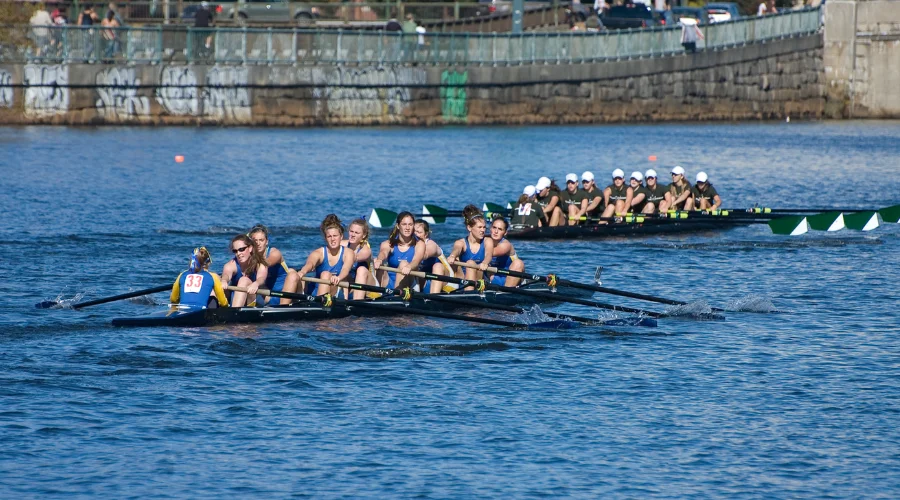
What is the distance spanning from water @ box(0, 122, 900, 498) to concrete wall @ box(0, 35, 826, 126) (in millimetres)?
16244

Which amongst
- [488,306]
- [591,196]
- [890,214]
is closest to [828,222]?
[890,214]

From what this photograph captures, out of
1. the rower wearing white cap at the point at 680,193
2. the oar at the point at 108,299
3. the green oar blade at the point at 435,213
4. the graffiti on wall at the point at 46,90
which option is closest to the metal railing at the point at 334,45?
the graffiti on wall at the point at 46,90

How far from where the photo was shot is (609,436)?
554 inches

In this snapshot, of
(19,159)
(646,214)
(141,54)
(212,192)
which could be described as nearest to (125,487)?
(646,214)

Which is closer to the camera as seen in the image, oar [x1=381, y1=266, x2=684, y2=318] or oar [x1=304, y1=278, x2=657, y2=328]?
oar [x1=304, y1=278, x2=657, y2=328]

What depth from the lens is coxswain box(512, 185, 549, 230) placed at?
2766 centimetres

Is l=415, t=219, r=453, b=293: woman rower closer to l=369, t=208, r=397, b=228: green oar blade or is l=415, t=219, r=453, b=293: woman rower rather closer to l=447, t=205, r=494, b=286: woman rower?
l=447, t=205, r=494, b=286: woman rower

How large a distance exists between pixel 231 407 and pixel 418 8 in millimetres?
47823

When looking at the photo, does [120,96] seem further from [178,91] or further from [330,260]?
[330,260]

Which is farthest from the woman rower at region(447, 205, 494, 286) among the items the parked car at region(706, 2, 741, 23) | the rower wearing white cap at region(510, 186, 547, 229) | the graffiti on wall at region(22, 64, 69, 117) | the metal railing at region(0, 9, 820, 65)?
the parked car at region(706, 2, 741, 23)

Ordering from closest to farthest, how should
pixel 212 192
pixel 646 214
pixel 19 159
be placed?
pixel 646 214 < pixel 212 192 < pixel 19 159

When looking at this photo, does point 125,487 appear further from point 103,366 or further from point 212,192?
point 212,192

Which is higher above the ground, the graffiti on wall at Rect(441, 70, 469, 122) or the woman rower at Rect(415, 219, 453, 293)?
the graffiti on wall at Rect(441, 70, 469, 122)

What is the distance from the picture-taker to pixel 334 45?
162 ft
